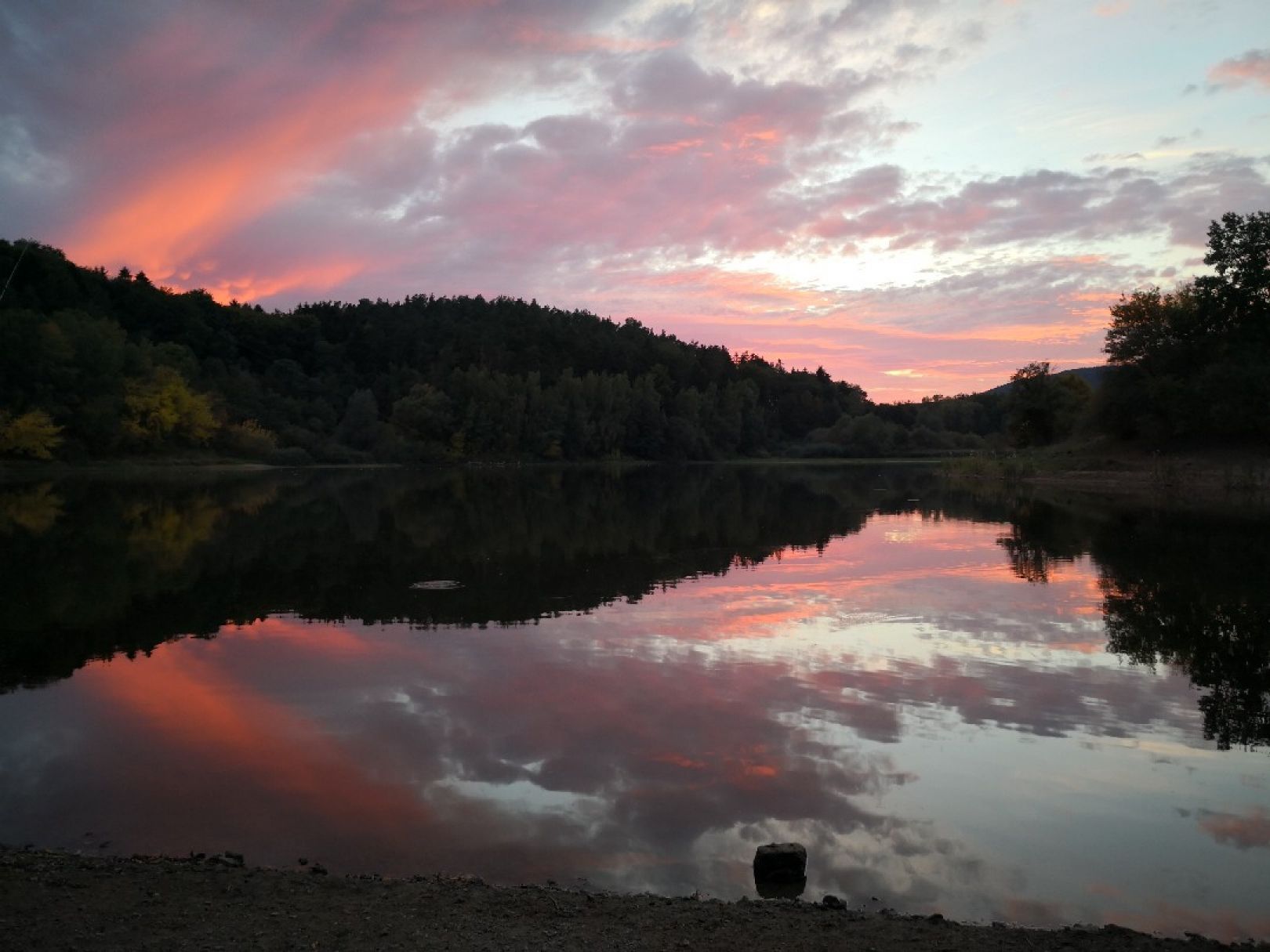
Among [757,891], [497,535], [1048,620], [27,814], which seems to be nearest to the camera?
[757,891]

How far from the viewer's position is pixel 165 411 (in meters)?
77.2

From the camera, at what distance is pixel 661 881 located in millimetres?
5938

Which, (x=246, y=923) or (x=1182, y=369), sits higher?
(x=1182, y=369)

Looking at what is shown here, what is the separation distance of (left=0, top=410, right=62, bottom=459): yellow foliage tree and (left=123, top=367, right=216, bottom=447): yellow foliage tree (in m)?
8.39

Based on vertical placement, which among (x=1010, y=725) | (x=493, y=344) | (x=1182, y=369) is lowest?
(x=1010, y=725)

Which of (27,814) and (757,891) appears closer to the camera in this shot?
(757,891)

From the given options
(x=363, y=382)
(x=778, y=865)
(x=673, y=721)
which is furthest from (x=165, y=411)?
(x=778, y=865)

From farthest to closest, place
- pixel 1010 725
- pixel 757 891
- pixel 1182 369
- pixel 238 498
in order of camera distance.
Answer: pixel 1182 369 → pixel 238 498 → pixel 1010 725 → pixel 757 891

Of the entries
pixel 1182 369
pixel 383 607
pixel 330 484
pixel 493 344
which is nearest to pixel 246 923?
pixel 383 607

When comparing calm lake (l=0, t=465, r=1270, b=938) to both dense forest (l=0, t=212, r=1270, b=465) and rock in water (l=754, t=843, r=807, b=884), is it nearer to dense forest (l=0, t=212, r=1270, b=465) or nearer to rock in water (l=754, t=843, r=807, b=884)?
rock in water (l=754, t=843, r=807, b=884)

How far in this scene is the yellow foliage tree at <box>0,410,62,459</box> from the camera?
206ft

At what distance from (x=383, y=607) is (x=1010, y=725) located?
10508mm

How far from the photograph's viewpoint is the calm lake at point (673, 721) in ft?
20.8

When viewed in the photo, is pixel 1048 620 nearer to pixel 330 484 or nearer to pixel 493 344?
pixel 330 484
